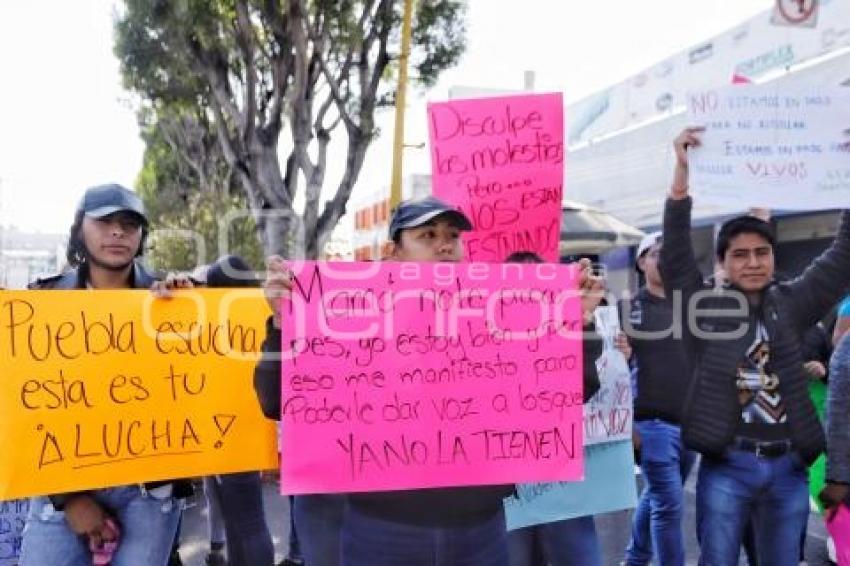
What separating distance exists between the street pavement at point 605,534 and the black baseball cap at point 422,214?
2893mm

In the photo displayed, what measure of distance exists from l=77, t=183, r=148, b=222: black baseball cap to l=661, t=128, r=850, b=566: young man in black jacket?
6.04ft

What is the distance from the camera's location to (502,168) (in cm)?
323

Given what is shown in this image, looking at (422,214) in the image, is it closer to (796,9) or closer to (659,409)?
(659,409)

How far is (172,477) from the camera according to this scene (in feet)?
7.81

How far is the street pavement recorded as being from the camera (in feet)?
15.1

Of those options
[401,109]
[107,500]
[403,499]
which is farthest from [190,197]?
[403,499]

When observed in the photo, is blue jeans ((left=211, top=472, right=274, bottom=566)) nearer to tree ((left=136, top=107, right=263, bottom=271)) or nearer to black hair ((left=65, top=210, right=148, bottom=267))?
black hair ((left=65, top=210, right=148, bottom=267))

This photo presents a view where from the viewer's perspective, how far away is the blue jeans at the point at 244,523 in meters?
3.54

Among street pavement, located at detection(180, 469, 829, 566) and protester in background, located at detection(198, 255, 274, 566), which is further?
street pavement, located at detection(180, 469, 829, 566)

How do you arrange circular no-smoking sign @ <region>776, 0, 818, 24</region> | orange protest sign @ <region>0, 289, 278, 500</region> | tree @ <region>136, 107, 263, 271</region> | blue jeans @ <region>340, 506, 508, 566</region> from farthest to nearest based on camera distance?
tree @ <region>136, 107, 263, 271</region> → circular no-smoking sign @ <region>776, 0, 818, 24</region> → orange protest sign @ <region>0, 289, 278, 500</region> → blue jeans @ <region>340, 506, 508, 566</region>

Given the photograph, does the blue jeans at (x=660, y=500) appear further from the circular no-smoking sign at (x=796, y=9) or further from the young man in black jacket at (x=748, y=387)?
the circular no-smoking sign at (x=796, y=9)

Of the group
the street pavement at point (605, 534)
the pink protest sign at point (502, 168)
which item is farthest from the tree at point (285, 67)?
the pink protest sign at point (502, 168)

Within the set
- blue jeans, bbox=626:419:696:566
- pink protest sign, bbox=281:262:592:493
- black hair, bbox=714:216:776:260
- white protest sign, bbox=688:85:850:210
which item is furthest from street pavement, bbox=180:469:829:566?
pink protest sign, bbox=281:262:592:493

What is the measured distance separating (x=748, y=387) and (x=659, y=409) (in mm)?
1148
